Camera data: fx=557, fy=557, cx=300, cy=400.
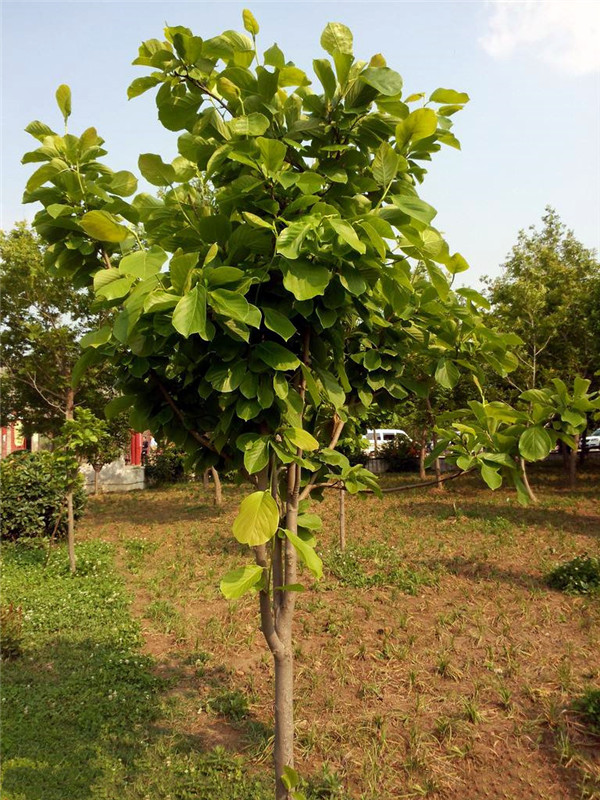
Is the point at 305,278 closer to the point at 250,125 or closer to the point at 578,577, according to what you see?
the point at 250,125

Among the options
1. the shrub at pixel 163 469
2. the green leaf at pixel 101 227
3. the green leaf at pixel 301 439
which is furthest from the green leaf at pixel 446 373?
the shrub at pixel 163 469

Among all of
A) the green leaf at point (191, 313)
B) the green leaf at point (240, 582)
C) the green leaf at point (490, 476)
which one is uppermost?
the green leaf at point (191, 313)

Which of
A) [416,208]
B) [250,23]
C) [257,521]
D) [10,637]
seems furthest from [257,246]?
[10,637]

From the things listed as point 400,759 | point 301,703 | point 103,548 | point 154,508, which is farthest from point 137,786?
point 154,508

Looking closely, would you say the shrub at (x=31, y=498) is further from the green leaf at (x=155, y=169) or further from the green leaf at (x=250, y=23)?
the green leaf at (x=250, y=23)

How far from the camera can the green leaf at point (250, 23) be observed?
187 centimetres

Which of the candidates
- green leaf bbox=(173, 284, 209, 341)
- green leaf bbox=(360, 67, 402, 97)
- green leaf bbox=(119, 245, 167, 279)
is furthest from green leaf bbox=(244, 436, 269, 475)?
green leaf bbox=(360, 67, 402, 97)

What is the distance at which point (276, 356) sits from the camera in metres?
1.85

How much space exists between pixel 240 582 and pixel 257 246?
1.11 metres

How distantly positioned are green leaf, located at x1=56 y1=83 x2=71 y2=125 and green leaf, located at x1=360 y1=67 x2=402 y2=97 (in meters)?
1.08

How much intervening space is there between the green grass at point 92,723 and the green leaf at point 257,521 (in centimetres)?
233

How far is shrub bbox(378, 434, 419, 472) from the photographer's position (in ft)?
74.4

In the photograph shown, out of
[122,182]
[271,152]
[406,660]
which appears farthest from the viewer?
[406,660]

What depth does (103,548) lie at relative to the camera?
9.21m
